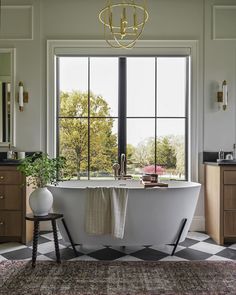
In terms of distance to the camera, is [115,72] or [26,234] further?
[115,72]

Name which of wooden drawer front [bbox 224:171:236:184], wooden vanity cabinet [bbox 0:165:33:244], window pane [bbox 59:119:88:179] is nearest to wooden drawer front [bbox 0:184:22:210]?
wooden vanity cabinet [bbox 0:165:33:244]

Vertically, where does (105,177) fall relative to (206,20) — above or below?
below

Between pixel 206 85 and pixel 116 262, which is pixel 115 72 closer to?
pixel 206 85

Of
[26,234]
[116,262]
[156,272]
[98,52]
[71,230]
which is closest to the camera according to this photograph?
[156,272]

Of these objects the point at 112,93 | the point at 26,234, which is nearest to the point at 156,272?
the point at 26,234

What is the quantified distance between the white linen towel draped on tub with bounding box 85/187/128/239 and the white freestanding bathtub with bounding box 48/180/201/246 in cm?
8

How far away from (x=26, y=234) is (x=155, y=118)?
200cm

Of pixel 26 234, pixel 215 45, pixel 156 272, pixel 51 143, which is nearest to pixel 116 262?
pixel 156 272

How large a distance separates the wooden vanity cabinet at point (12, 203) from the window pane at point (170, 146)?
1661 mm

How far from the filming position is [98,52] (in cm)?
392

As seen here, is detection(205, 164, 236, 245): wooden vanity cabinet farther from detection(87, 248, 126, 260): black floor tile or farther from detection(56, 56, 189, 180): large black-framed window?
detection(87, 248, 126, 260): black floor tile

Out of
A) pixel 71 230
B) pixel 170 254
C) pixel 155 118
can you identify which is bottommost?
pixel 170 254

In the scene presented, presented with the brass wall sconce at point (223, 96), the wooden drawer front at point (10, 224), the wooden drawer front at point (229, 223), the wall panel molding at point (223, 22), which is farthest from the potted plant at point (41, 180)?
the wall panel molding at point (223, 22)

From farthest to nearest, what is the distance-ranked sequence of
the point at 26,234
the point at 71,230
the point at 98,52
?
1. the point at 98,52
2. the point at 26,234
3. the point at 71,230
